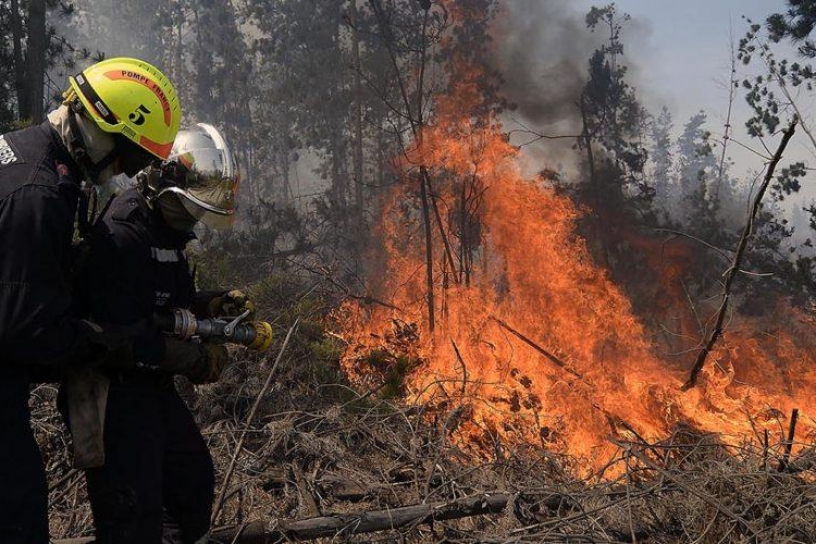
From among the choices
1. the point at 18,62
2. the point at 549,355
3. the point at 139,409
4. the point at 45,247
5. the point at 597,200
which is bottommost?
the point at 549,355

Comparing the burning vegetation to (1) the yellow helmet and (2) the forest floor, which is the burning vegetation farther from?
(1) the yellow helmet

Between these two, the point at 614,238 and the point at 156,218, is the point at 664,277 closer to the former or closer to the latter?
the point at 614,238

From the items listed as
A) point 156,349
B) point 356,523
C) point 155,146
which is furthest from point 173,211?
point 356,523

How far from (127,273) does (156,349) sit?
0.35 m

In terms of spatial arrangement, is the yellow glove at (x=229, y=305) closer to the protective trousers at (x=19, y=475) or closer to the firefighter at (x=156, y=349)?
the firefighter at (x=156, y=349)

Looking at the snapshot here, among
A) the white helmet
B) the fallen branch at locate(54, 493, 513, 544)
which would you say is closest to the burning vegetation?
the fallen branch at locate(54, 493, 513, 544)

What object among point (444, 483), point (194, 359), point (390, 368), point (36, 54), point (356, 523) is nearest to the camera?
point (194, 359)

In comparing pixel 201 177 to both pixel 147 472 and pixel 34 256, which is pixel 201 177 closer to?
pixel 34 256

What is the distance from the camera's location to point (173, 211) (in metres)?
3.04

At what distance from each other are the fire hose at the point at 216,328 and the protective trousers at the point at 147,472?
11.4 inches

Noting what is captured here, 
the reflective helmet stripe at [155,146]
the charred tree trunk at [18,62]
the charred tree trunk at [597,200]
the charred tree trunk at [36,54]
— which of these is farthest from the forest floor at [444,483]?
the charred tree trunk at [597,200]

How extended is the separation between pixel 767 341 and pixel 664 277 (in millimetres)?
2914

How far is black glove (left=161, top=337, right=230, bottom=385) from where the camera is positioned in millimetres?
2764

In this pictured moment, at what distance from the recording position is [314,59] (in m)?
28.7
